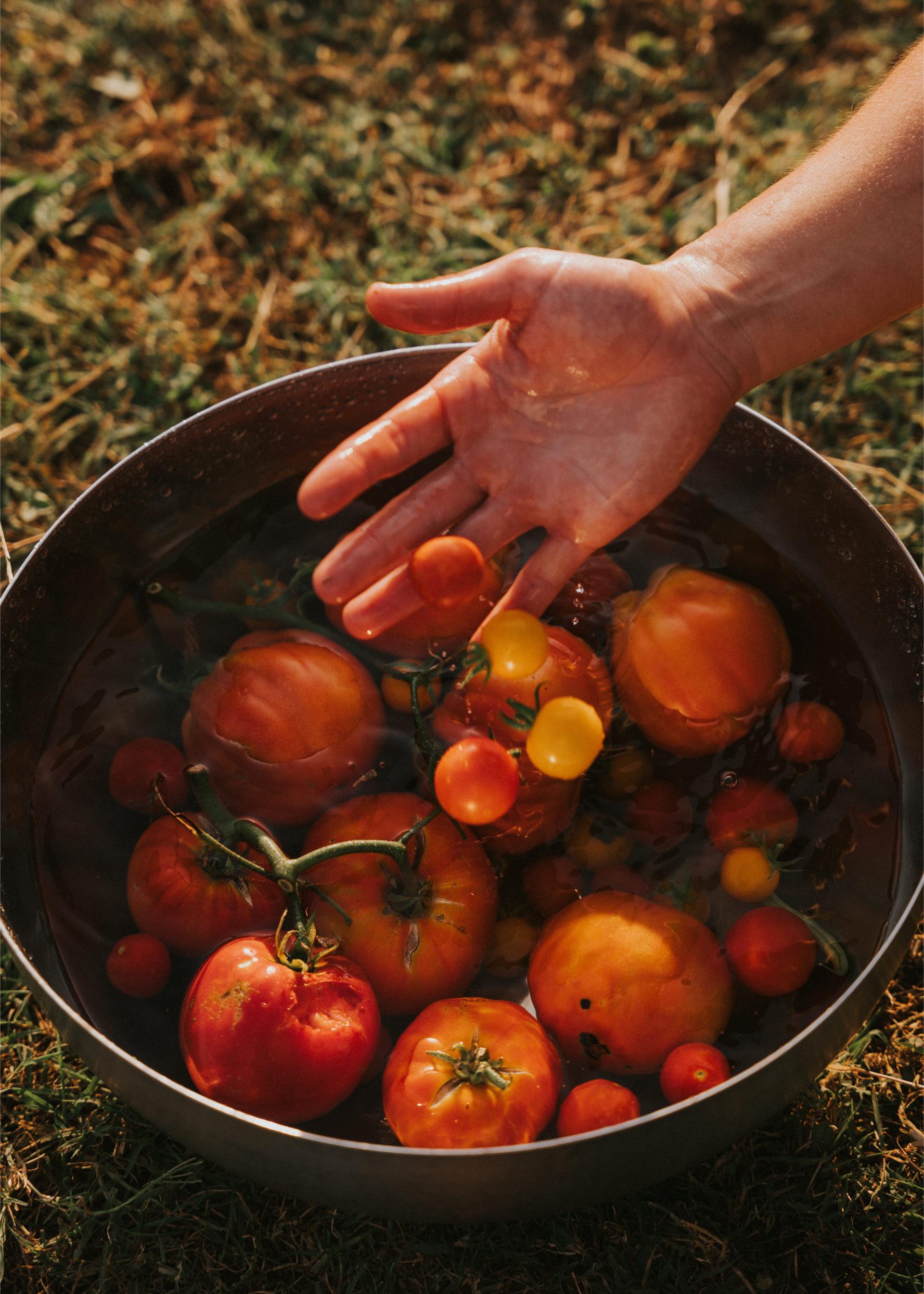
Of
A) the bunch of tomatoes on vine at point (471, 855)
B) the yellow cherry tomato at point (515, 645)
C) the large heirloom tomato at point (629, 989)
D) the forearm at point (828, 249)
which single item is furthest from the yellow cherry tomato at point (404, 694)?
the forearm at point (828, 249)

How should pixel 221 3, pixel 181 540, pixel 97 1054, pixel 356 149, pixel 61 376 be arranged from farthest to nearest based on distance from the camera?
pixel 221 3
pixel 356 149
pixel 61 376
pixel 181 540
pixel 97 1054

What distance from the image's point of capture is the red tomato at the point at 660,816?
139 cm

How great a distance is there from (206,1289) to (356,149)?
2391mm

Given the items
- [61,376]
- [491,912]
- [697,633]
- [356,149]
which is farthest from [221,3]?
[491,912]

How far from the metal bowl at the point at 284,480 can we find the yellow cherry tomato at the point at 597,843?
291 mm

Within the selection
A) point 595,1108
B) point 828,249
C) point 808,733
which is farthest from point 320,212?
point 595,1108

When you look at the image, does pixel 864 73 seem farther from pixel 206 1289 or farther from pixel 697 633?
pixel 206 1289

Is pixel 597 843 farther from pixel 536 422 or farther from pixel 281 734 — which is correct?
pixel 536 422

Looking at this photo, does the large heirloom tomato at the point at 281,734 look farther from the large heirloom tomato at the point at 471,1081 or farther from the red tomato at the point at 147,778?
the large heirloom tomato at the point at 471,1081

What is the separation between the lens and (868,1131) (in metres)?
1.46

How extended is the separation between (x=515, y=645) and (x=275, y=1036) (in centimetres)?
55

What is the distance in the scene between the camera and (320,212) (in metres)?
2.52

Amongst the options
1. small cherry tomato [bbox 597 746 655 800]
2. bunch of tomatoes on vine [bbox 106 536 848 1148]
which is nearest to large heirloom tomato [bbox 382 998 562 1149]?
bunch of tomatoes on vine [bbox 106 536 848 1148]

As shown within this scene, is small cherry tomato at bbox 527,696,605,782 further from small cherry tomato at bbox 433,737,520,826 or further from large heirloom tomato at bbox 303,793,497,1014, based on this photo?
large heirloom tomato at bbox 303,793,497,1014
